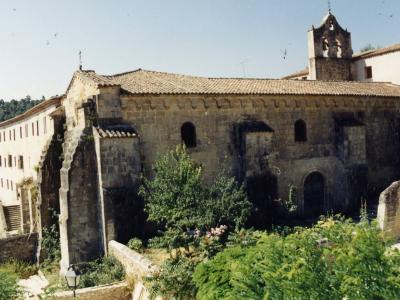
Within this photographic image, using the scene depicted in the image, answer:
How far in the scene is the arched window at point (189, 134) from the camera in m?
19.2

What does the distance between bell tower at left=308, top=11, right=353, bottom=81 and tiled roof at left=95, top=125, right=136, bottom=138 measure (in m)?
16.4

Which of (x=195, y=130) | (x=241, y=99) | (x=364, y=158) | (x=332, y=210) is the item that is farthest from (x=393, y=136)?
(x=195, y=130)

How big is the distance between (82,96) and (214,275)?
41.8ft

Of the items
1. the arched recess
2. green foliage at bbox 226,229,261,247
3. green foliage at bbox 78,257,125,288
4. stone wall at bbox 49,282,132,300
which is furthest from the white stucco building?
the arched recess

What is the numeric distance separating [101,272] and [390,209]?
11.0 m

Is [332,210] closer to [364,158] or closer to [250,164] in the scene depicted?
[364,158]

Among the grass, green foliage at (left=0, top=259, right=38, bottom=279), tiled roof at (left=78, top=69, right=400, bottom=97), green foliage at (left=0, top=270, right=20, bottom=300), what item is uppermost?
tiled roof at (left=78, top=69, right=400, bottom=97)

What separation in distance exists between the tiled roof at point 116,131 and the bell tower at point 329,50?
16.4 meters

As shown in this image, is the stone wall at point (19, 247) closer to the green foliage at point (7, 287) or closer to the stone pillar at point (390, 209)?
the green foliage at point (7, 287)

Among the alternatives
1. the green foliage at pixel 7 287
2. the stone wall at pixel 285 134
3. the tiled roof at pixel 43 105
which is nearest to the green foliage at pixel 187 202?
the stone wall at pixel 285 134

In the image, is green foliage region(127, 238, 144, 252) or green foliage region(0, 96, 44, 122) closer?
green foliage region(127, 238, 144, 252)

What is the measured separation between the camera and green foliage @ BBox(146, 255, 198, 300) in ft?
34.6

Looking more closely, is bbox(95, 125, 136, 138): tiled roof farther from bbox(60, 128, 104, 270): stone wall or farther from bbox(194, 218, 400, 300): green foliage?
bbox(194, 218, 400, 300): green foliage

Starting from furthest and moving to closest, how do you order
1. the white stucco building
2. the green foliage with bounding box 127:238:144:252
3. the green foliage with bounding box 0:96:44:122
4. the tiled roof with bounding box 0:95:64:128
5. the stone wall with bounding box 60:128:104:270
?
the green foliage with bounding box 0:96:44:122, the white stucco building, the tiled roof with bounding box 0:95:64:128, the stone wall with bounding box 60:128:104:270, the green foliage with bounding box 127:238:144:252
